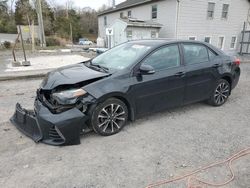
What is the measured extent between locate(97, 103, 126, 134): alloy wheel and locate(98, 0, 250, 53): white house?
13543mm

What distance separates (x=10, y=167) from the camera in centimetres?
267

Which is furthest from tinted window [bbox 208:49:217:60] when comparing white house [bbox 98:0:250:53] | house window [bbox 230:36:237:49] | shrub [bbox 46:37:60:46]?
shrub [bbox 46:37:60:46]

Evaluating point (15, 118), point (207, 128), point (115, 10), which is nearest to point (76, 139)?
point (15, 118)

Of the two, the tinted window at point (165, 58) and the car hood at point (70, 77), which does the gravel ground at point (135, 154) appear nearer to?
the car hood at point (70, 77)

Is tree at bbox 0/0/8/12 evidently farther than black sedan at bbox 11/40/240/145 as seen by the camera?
Yes

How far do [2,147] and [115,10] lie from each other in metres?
23.5

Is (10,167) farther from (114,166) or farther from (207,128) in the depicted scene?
(207,128)

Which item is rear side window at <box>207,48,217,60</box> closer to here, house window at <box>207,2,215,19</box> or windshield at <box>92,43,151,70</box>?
windshield at <box>92,43,151,70</box>

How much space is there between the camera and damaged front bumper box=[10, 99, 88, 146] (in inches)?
118

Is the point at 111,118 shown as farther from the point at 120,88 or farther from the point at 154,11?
the point at 154,11

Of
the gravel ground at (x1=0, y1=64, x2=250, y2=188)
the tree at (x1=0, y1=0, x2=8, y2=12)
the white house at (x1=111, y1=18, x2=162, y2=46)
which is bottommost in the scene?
the gravel ground at (x1=0, y1=64, x2=250, y2=188)

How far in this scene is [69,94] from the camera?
3117mm

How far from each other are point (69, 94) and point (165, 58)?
190 centimetres

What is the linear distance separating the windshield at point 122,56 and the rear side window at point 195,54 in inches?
34.4
